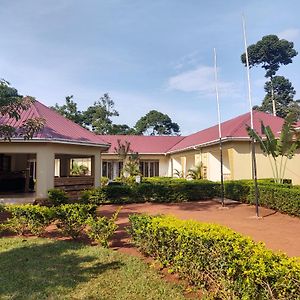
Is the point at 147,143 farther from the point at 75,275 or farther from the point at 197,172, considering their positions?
the point at 75,275

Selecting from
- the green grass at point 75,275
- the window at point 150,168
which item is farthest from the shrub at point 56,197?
the window at point 150,168

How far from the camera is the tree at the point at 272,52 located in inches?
2058

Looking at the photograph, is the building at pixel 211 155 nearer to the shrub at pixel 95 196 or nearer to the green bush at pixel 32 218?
the shrub at pixel 95 196

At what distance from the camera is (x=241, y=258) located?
439 centimetres

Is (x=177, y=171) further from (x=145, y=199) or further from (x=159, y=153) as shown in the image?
(x=145, y=199)

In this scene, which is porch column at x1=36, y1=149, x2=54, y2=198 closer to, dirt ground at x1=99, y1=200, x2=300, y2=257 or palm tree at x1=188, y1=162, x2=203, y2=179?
dirt ground at x1=99, y1=200, x2=300, y2=257

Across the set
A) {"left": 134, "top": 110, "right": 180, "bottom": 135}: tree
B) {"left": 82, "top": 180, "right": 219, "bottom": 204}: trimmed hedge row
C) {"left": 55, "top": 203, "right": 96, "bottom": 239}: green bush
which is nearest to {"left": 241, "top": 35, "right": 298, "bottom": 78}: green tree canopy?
{"left": 134, "top": 110, "right": 180, "bottom": 135}: tree

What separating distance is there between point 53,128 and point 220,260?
12.8 metres

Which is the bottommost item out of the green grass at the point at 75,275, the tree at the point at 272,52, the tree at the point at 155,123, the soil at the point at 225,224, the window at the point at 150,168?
the green grass at the point at 75,275

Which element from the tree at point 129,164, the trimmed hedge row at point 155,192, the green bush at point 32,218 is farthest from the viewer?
the tree at point 129,164

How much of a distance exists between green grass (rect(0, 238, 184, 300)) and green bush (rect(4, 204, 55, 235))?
40.2 inches

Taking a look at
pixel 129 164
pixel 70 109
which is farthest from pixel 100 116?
pixel 129 164

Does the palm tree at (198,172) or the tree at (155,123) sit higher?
the tree at (155,123)

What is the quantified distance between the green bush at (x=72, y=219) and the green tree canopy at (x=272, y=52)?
4914cm
